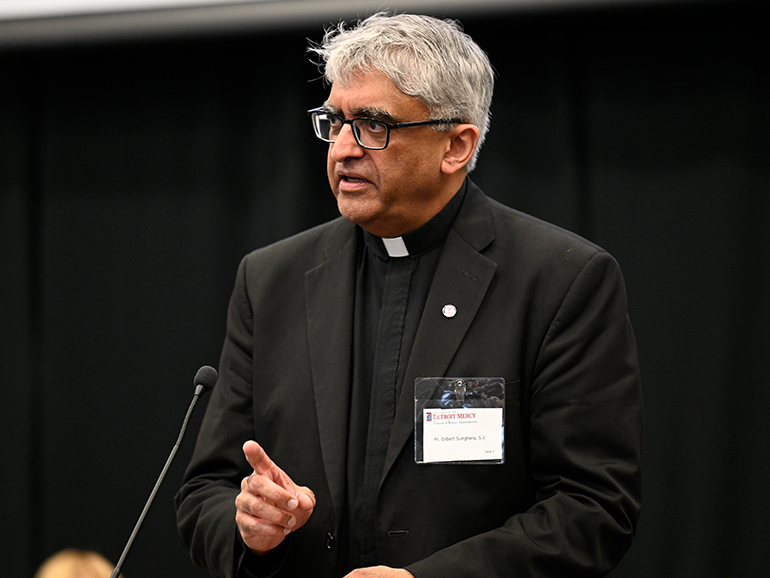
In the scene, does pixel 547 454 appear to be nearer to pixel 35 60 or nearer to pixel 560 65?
pixel 560 65

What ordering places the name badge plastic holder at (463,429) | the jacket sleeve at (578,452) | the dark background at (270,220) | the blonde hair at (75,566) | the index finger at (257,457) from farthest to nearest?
the dark background at (270,220) → the blonde hair at (75,566) → the name badge plastic holder at (463,429) → the jacket sleeve at (578,452) → the index finger at (257,457)

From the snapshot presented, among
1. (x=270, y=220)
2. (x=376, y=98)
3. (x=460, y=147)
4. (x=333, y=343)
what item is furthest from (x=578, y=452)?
(x=270, y=220)

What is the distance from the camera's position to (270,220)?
3.40 meters

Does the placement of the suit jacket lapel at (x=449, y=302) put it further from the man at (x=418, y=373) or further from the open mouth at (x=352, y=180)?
the open mouth at (x=352, y=180)

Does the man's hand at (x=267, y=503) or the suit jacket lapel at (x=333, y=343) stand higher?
the suit jacket lapel at (x=333, y=343)

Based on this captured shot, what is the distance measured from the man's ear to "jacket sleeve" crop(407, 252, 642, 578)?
39cm

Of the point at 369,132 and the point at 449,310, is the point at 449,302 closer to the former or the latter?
the point at 449,310

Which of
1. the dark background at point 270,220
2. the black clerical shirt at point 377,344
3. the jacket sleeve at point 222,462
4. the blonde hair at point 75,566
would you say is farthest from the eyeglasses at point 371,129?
the blonde hair at point 75,566

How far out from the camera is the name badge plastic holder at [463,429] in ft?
5.86

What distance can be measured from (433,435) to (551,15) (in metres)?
1.75

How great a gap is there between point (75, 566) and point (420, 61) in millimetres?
2003

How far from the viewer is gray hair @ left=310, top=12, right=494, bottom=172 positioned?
6.12 feet

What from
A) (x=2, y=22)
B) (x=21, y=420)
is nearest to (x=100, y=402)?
(x=21, y=420)

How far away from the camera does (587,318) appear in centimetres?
180
